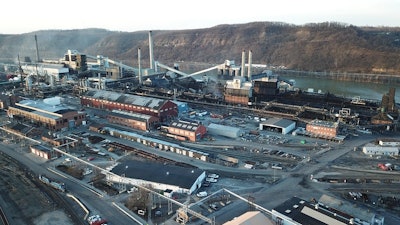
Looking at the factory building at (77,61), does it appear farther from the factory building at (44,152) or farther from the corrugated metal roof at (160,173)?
the corrugated metal roof at (160,173)

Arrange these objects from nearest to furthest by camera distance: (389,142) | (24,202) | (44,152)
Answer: (24,202)
(44,152)
(389,142)

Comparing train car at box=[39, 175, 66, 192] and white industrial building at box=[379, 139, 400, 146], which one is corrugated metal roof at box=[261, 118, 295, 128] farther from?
train car at box=[39, 175, 66, 192]

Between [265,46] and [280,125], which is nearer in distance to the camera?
[280,125]

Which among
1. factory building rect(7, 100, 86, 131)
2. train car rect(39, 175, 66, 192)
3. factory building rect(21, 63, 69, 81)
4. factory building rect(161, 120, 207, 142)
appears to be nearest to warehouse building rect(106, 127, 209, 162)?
A: factory building rect(161, 120, 207, 142)

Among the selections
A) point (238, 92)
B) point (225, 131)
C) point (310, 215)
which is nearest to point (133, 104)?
point (225, 131)

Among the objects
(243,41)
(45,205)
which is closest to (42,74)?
(45,205)

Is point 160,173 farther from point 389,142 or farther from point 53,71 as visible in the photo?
A: point 53,71

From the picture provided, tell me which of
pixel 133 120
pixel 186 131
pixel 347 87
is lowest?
pixel 186 131
